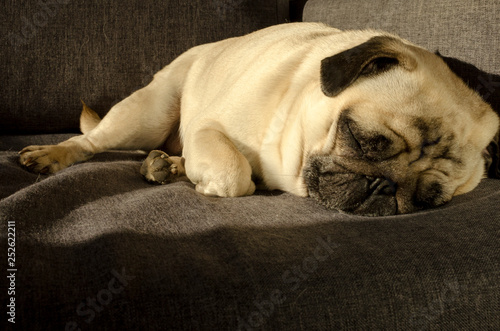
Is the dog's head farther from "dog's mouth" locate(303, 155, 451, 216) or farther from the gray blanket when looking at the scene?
the gray blanket

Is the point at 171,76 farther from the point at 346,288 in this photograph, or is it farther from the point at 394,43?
the point at 346,288

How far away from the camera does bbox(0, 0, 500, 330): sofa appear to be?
0.95 metres

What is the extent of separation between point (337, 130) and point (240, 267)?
0.78m

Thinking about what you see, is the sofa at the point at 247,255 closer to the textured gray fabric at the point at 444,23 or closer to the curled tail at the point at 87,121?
the textured gray fabric at the point at 444,23

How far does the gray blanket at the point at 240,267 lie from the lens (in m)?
0.94

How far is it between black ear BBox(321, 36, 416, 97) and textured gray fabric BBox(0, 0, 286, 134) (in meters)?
1.72

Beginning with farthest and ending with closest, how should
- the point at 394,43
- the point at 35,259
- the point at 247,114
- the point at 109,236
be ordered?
the point at 247,114, the point at 394,43, the point at 109,236, the point at 35,259

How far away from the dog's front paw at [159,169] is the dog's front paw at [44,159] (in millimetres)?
457

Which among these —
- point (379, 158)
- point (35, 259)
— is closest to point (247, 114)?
point (379, 158)

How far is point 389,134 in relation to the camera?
154 cm

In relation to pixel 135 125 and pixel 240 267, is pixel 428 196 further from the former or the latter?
pixel 135 125

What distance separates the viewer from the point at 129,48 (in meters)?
2.93

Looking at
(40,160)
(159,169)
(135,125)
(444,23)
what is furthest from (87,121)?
(444,23)

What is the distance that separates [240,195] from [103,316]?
3.12ft
